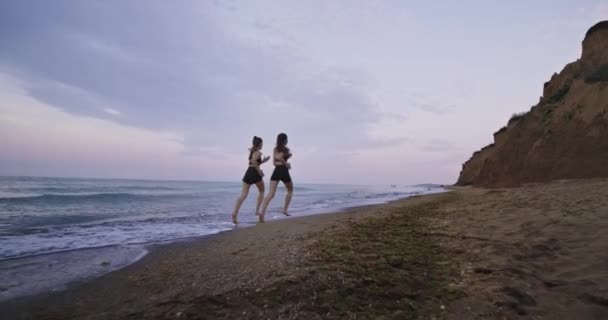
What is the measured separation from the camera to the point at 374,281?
210 centimetres

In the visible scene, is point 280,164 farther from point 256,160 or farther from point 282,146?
point 256,160

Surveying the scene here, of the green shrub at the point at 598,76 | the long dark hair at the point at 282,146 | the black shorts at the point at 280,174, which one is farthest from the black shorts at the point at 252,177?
the green shrub at the point at 598,76

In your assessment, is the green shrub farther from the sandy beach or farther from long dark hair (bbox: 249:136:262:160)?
long dark hair (bbox: 249:136:262:160)

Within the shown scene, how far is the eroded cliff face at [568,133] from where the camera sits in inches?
407

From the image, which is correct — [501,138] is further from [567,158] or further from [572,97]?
[567,158]

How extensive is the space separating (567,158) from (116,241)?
14.4m

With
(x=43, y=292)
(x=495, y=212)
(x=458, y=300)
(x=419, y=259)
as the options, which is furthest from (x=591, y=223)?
(x=43, y=292)

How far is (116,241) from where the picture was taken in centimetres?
496

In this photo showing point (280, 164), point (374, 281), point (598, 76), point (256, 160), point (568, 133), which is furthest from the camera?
point (598, 76)

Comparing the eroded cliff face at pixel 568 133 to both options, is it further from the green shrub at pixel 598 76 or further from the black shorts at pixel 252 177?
the black shorts at pixel 252 177

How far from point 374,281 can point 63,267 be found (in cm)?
348

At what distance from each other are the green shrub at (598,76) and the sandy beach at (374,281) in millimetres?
12536

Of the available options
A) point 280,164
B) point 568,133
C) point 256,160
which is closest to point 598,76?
point 568,133

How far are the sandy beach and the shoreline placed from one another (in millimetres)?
190
